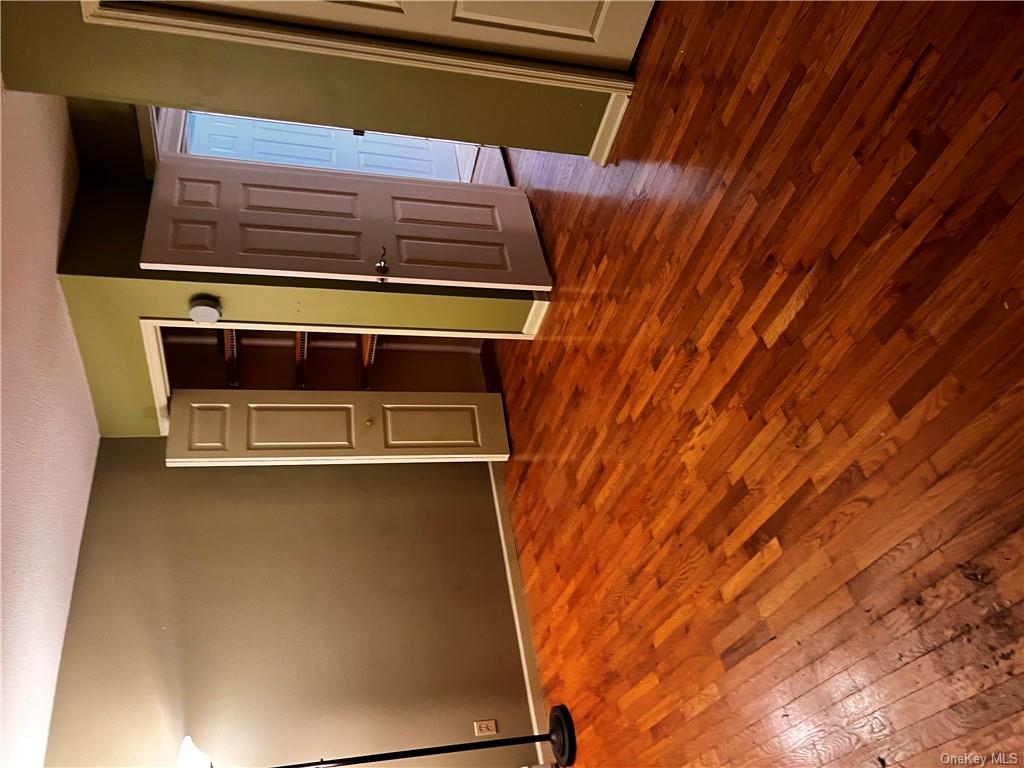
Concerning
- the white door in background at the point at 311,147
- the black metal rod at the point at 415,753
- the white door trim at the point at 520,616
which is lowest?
the black metal rod at the point at 415,753

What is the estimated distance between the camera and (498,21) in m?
2.31

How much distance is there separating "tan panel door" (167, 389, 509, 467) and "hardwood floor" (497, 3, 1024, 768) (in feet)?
3.16

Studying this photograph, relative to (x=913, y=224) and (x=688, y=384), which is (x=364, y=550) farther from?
(x=913, y=224)

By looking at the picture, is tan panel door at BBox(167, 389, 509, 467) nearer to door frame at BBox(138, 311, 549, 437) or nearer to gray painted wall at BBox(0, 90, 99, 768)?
door frame at BBox(138, 311, 549, 437)

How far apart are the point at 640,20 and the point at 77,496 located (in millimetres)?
2894

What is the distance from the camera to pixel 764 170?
75.5 inches

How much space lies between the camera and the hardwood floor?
1370 millimetres

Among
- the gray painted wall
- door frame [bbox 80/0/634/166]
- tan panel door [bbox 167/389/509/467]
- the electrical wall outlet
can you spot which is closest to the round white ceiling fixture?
the gray painted wall

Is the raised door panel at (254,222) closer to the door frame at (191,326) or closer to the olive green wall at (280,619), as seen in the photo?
the door frame at (191,326)

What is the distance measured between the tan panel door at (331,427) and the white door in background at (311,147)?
1176mm

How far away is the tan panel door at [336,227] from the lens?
2.83 meters

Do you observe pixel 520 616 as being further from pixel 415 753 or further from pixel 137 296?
pixel 137 296

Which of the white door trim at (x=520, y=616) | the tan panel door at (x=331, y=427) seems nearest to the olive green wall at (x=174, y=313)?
the tan panel door at (x=331, y=427)

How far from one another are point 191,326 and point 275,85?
3.62ft
